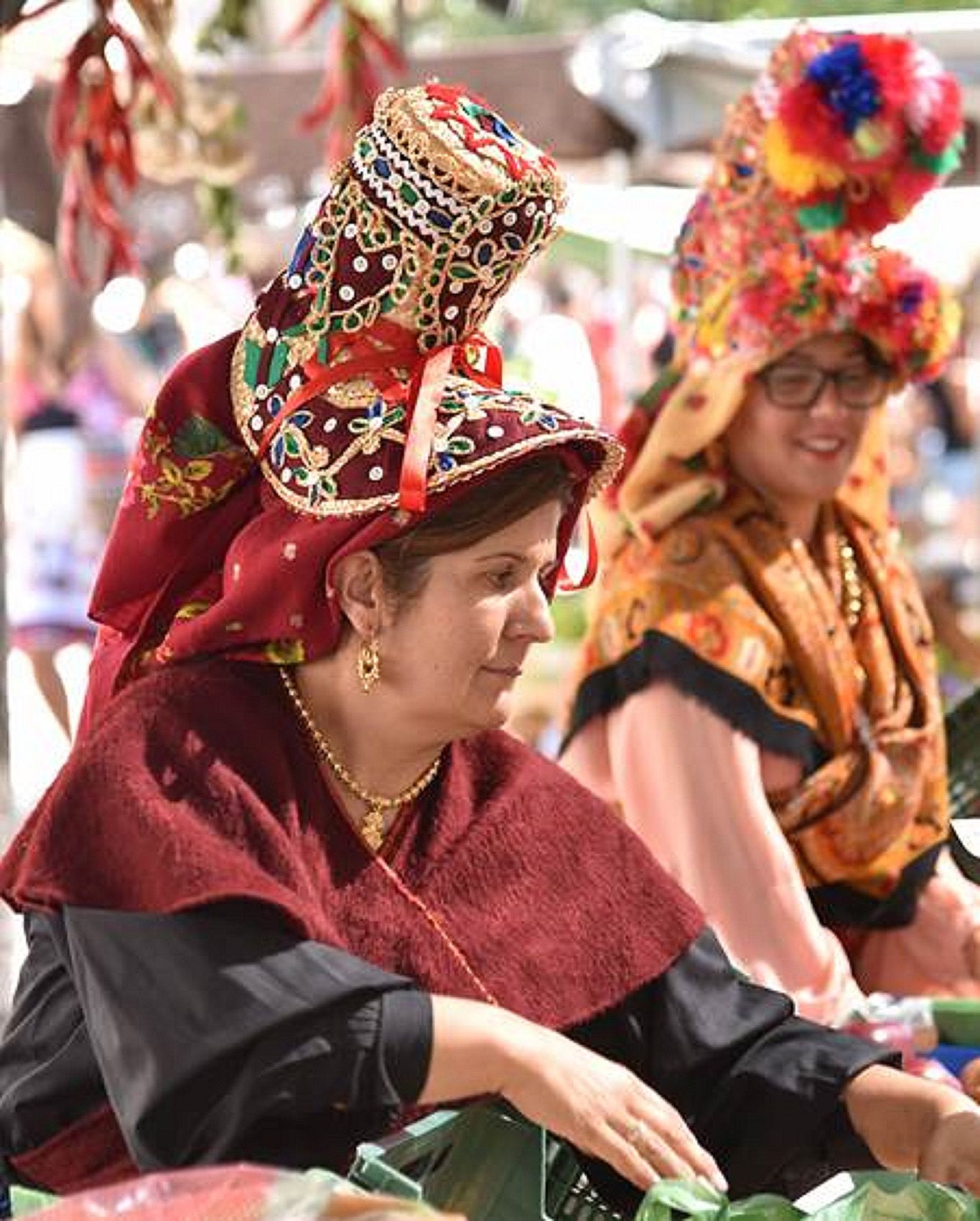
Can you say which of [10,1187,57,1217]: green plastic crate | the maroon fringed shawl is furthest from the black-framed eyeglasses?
[10,1187,57,1217]: green plastic crate

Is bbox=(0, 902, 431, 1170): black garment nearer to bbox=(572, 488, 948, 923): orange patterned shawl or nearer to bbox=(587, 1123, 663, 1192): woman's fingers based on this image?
bbox=(587, 1123, 663, 1192): woman's fingers

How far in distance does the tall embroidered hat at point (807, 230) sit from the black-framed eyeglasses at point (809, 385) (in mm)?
46

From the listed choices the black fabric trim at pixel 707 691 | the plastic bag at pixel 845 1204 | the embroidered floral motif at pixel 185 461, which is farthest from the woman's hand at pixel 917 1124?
the black fabric trim at pixel 707 691

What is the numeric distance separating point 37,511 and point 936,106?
18.3 ft

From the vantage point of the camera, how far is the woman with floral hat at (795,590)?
380cm

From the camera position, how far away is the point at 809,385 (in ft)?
13.1

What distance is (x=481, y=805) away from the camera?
273 centimetres

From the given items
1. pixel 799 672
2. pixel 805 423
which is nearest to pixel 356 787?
pixel 799 672

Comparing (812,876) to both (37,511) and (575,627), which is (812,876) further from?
(37,511)

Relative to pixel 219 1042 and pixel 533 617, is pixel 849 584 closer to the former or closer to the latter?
pixel 533 617

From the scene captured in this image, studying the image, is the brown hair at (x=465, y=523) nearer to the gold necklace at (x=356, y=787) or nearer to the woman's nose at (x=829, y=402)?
the gold necklace at (x=356, y=787)

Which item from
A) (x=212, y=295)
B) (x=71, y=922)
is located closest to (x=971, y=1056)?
(x=71, y=922)

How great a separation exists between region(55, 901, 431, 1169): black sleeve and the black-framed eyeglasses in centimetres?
181

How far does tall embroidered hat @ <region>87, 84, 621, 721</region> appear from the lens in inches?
98.0
